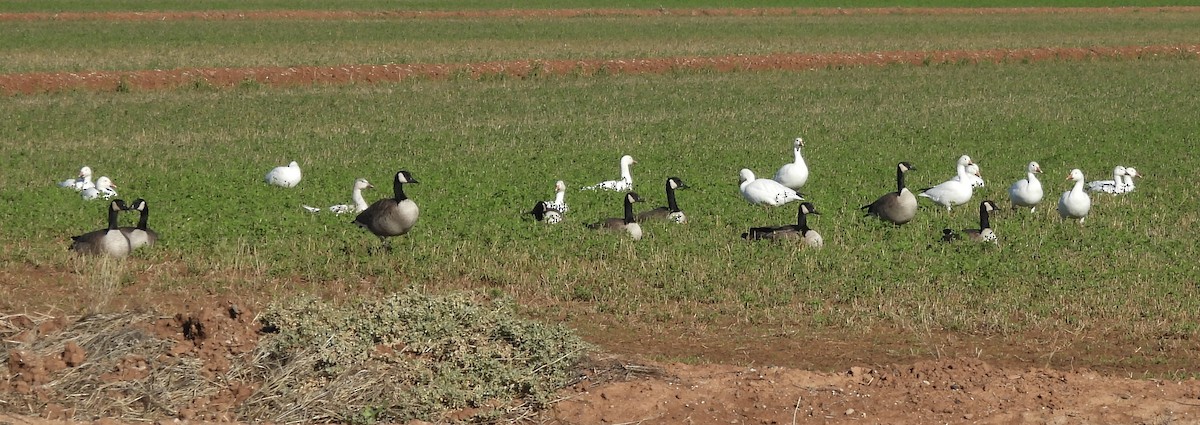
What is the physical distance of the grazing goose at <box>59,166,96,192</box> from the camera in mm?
17183

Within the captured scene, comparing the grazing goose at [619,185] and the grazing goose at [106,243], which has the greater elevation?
the grazing goose at [106,243]

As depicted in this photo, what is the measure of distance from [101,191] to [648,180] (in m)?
6.98

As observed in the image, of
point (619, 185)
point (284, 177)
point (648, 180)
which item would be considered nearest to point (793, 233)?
point (619, 185)

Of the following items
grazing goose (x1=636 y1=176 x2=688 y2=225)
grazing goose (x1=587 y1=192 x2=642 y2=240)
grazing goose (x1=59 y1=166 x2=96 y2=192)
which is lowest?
grazing goose (x1=59 y1=166 x2=96 y2=192)

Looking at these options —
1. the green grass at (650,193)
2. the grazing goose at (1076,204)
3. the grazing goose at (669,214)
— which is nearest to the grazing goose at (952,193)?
the green grass at (650,193)

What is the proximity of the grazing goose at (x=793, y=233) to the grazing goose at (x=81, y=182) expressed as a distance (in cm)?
834

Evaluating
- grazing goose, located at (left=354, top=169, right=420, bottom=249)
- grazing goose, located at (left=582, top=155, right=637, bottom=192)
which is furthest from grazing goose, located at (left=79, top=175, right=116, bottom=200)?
grazing goose, located at (left=582, top=155, right=637, bottom=192)

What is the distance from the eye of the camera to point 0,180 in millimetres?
18266

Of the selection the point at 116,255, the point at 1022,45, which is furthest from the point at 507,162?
the point at 1022,45

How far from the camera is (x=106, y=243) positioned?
1323 centimetres

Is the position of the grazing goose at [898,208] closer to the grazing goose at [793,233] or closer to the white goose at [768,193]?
the grazing goose at [793,233]

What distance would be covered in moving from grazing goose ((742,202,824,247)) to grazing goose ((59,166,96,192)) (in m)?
8.34

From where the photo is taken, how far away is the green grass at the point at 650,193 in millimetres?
12227

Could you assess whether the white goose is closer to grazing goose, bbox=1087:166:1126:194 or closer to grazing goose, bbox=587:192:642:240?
grazing goose, bbox=587:192:642:240
